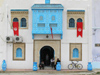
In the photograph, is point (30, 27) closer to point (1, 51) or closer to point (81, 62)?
point (1, 51)

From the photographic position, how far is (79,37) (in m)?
20.1

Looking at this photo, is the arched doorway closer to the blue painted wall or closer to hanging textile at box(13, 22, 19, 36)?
the blue painted wall

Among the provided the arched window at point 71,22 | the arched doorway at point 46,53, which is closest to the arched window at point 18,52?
the arched doorway at point 46,53

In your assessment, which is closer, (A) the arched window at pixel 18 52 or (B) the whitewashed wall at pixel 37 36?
(B) the whitewashed wall at pixel 37 36

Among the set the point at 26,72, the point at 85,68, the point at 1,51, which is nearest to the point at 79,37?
the point at 85,68

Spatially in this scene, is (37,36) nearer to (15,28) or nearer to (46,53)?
(15,28)

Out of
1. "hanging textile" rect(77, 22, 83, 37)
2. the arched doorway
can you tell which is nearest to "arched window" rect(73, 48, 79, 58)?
"hanging textile" rect(77, 22, 83, 37)

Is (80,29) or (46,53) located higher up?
(80,29)

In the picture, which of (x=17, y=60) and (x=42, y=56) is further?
(x=42, y=56)

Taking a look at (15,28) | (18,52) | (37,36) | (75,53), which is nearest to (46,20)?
(37,36)

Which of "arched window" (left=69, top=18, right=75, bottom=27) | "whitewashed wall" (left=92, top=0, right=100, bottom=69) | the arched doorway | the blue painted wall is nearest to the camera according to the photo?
the blue painted wall

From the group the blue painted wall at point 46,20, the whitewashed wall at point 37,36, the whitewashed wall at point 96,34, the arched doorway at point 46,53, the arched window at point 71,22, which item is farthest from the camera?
the arched doorway at point 46,53

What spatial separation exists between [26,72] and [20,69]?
3.88ft

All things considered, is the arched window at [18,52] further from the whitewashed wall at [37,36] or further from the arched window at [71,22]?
the arched window at [71,22]
